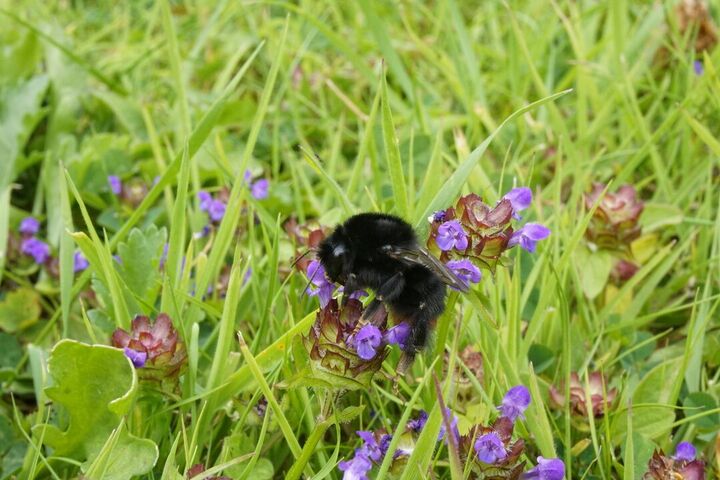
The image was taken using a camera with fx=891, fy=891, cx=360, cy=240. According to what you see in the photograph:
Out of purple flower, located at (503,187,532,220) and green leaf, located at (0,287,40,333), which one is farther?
green leaf, located at (0,287,40,333)

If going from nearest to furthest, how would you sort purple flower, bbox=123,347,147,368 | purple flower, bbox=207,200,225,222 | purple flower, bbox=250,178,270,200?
purple flower, bbox=123,347,147,368 < purple flower, bbox=207,200,225,222 < purple flower, bbox=250,178,270,200

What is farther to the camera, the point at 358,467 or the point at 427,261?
the point at 358,467

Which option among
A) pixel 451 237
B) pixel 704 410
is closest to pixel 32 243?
pixel 451 237

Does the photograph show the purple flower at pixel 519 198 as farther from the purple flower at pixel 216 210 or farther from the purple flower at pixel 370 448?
the purple flower at pixel 216 210

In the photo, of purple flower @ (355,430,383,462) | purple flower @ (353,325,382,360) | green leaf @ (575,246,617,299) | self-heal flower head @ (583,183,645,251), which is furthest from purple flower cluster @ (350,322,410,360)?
self-heal flower head @ (583,183,645,251)

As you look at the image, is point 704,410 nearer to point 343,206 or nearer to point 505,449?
point 505,449

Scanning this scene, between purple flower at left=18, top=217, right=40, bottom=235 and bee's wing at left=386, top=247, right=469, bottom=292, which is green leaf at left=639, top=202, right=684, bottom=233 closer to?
bee's wing at left=386, top=247, right=469, bottom=292
